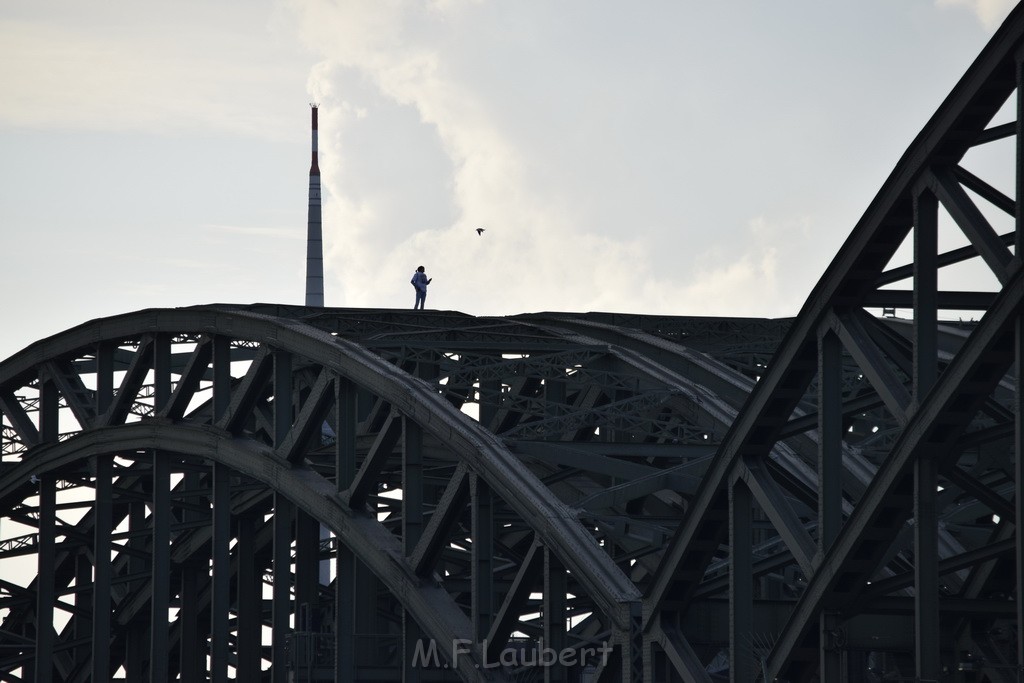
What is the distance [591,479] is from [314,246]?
56.9m

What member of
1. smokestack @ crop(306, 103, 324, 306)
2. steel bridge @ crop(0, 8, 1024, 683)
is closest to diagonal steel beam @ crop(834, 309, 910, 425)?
steel bridge @ crop(0, 8, 1024, 683)

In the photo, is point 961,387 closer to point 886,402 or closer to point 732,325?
point 886,402

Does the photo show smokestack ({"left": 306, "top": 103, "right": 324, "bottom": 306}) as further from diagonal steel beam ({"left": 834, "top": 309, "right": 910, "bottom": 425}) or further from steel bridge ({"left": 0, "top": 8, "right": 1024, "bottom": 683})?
diagonal steel beam ({"left": 834, "top": 309, "right": 910, "bottom": 425})

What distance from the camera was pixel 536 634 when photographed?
126 feet

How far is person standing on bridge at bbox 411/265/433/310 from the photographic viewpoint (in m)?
46.9

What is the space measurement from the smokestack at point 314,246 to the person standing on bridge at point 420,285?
137 feet

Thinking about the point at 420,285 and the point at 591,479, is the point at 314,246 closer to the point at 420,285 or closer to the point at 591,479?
the point at 420,285

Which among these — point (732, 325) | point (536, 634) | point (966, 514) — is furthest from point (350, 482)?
point (732, 325)

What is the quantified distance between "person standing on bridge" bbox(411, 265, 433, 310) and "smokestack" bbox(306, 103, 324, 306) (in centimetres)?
4173

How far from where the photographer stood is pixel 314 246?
92250 millimetres

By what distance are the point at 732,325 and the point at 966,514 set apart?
12.8 m

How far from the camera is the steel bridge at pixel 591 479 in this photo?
2147 cm

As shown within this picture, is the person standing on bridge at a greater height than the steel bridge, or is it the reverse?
the person standing on bridge

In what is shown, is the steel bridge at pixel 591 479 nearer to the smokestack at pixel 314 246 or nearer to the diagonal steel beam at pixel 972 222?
the diagonal steel beam at pixel 972 222
